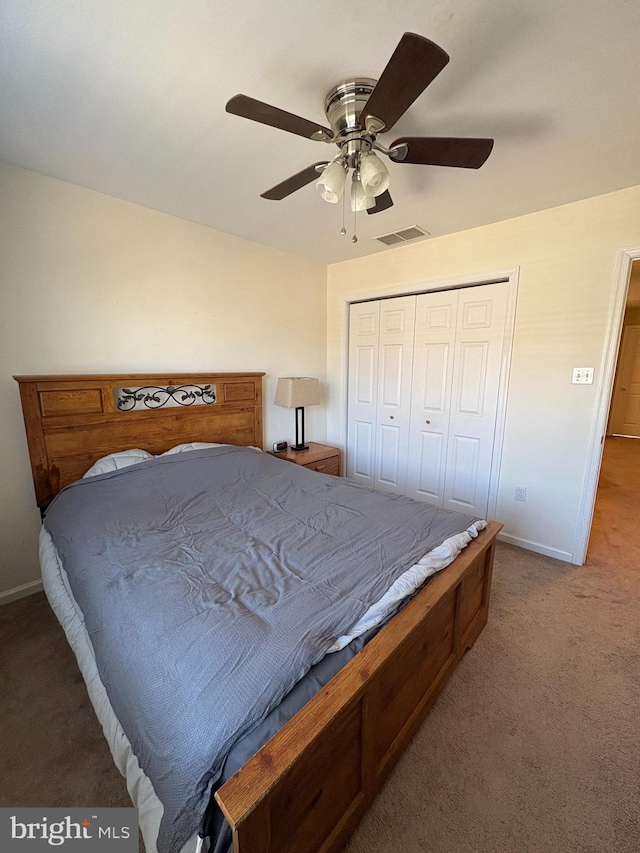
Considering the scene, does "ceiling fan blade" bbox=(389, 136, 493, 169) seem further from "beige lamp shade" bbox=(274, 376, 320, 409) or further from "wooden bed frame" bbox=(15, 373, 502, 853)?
"beige lamp shade" bbox=(274, 376, 320, 409)

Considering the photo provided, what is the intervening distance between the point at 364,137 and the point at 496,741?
2.35 metres

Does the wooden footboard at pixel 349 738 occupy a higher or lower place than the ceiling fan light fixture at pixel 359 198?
lower

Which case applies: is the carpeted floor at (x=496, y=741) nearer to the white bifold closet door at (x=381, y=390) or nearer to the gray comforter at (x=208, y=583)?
the gray comforter at (x=208, y=583)

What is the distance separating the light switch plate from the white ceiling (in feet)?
3.53

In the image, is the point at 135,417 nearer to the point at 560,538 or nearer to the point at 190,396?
the point at 190,396

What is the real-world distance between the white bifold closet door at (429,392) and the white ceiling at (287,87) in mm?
959

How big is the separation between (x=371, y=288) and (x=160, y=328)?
1.99 meters

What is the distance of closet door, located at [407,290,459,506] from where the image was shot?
3023 millimetres

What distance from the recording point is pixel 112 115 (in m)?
1.51

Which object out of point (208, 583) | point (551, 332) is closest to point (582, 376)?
point (551, 332)

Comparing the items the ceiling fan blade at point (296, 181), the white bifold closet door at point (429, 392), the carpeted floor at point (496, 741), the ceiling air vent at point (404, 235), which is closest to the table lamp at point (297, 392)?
the white bifold closet door at point (429, 392)

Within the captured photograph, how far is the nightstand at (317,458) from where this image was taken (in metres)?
3.14

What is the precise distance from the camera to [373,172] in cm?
129

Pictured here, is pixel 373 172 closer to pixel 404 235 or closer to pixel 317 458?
pixel 404 235
